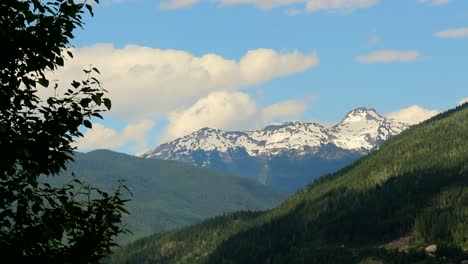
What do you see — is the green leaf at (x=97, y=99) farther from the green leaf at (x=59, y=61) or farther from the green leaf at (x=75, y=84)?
the green leaf at (x=59, y=61)

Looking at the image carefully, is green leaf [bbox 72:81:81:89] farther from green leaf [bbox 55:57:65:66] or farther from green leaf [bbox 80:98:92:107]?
green leaf [bbox 55:57:65:66]

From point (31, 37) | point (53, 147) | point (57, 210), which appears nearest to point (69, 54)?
point (31, 37)

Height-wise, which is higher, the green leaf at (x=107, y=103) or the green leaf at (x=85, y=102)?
the green leaf at (x=85, y=102)

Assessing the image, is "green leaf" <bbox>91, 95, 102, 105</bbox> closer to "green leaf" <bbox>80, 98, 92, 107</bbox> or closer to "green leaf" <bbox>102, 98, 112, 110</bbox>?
"green leaf" <bbox>102, 98, 112, 110</bbox>

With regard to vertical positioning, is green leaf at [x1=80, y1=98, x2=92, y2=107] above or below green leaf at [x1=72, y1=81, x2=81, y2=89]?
below

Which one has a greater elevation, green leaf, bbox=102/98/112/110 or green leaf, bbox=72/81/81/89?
green leaf, bbox=72/81/81/89

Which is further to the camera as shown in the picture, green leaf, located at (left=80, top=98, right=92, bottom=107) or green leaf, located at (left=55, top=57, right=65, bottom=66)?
green leaf, located at (left=55, top=57, right=65, bottom=66)

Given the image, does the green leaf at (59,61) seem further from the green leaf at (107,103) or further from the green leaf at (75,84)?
the green leaf at (107,103)

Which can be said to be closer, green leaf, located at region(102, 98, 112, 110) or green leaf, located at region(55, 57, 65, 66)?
green leaf, located at region(102, 98, 112, 110)

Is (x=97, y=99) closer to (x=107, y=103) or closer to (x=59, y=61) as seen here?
(x=107, y=103)

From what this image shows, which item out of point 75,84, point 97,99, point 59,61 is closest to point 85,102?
point 75,84

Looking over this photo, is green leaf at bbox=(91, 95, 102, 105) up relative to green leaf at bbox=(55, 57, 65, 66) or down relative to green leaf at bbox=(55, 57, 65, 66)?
down

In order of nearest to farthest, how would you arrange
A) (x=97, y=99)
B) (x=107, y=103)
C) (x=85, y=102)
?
(x=97, y=99)
(x=107, y=103)
(x=85, y=102)

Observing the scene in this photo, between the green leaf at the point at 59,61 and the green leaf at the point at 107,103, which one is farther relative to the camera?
the green leaf at the point at 59,61
